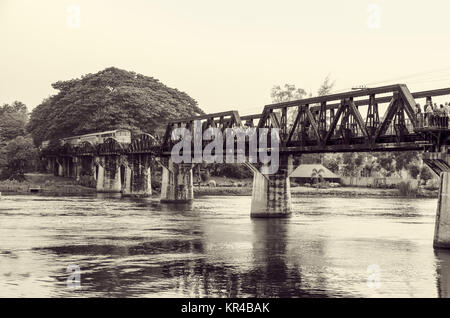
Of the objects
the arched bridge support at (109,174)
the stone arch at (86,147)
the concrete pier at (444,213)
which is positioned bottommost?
the concrete pier at (444,213)

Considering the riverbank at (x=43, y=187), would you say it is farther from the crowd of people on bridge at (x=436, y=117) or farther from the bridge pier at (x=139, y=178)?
the crowd of people on bridge at (x=436, y=117)

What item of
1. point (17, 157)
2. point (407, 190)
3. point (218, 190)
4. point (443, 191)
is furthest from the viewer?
point (17, 157)

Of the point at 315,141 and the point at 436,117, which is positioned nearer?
the point at 436,117

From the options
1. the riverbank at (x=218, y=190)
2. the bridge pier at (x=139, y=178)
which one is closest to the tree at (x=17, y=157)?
the riverbank at (x=218, y=190)

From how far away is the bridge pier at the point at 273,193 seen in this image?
89812 millimetres

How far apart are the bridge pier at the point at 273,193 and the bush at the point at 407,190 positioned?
85328 millimetres

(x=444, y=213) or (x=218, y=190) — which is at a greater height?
(x=218, y=190)

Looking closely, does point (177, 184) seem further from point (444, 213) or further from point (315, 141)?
point (444, 213)

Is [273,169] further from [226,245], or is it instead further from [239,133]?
[226,245]

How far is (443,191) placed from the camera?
57938 mm

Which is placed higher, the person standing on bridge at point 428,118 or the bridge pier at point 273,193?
the person standing on bridge at point 428,118

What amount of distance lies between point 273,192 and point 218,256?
32.3 metres

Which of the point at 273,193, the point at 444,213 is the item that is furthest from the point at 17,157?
the point at 444,213
